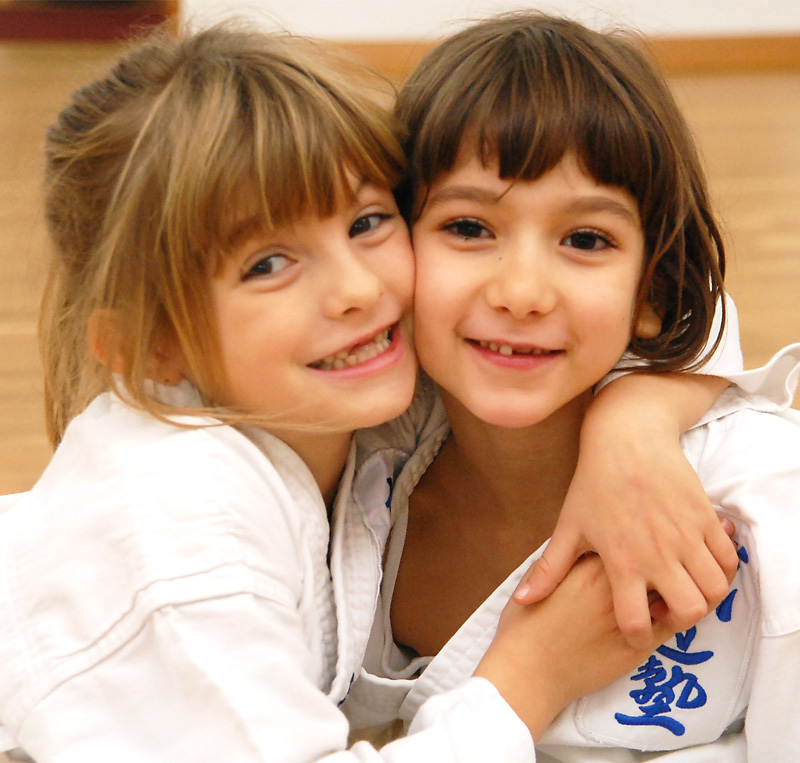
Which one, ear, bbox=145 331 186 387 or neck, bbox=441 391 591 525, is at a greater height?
ear, bbox=145 331 186 387

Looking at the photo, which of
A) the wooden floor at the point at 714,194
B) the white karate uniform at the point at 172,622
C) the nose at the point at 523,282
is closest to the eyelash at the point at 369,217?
the nose at the point at 523,282

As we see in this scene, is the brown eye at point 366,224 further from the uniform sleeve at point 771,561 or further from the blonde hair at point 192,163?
the uniform sleeve at point 771,561

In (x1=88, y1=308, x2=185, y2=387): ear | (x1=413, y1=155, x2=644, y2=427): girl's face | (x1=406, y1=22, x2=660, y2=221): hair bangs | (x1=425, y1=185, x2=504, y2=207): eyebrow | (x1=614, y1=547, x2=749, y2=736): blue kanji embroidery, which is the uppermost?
(x1=406, y1=22, x2=660, y2=221): hair bangs

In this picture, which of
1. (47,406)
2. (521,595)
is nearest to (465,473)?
(521,595)

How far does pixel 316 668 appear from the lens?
2.93ft

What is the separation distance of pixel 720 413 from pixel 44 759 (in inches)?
27.7

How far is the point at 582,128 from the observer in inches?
36.5

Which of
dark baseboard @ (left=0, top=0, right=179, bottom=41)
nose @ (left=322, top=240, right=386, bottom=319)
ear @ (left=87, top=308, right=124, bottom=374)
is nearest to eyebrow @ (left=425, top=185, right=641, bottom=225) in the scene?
nose @ (left=322, top=240, right=386, bottom=319)

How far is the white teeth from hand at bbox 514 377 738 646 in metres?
0.11

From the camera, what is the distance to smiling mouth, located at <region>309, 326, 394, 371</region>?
3.09ft

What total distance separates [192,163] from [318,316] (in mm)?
170

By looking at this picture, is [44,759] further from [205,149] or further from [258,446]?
[205,149]

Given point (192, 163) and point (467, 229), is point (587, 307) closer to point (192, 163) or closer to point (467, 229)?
point (467, 229)

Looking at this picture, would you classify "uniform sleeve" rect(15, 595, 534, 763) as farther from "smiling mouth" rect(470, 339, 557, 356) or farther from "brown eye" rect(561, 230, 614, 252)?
"brown eye" rect(561, 230, 614, 252)
